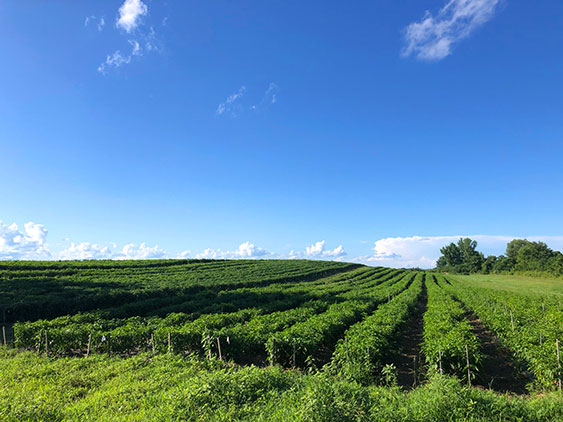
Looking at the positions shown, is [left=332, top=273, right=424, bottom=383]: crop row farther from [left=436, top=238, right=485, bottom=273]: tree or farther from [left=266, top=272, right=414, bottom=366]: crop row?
[left=436, top=238, right=485, bottom=273]: tree

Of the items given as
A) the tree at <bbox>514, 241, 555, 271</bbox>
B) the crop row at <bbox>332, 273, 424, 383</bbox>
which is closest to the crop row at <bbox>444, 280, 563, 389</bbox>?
the crop row at <bbox>332, 273, 424, 383</bbox>

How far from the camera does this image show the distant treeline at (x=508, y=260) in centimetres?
8812

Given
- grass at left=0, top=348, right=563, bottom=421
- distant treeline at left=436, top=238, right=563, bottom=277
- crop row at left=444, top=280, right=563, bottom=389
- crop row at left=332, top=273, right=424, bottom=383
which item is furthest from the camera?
distant treeline at left=436, top=238, right=563, bottom=277

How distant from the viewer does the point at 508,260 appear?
11556cm

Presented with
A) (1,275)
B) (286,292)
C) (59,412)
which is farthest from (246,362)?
(1,275)

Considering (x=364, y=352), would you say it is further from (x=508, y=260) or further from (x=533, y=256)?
(x=508, y=260)

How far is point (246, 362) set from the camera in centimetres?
1352

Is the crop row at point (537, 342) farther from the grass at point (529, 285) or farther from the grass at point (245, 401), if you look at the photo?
the grass at point (529, 285)

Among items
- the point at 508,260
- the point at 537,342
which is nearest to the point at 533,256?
the point at 508,260

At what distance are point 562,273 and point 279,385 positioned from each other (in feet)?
326

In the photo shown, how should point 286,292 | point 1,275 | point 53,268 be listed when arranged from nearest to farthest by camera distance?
point 286,292 → point 1,275 → point 53,268

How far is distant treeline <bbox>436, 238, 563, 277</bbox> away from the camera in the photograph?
8812 centimetres

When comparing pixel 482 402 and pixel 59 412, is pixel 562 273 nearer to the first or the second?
pixel 482 402

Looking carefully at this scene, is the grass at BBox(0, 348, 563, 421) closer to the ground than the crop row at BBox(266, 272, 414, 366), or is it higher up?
higher up
